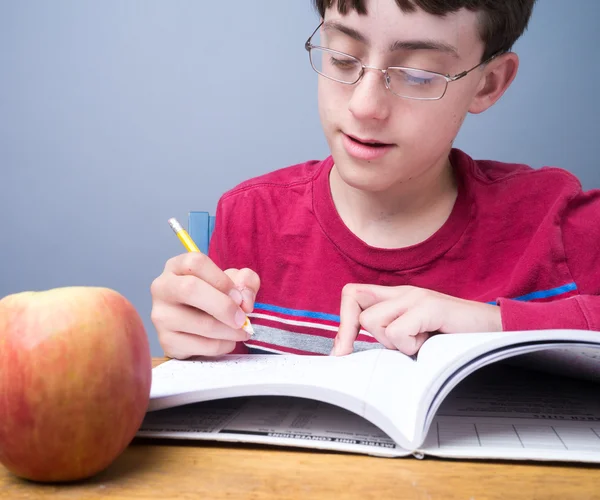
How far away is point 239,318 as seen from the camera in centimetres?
65

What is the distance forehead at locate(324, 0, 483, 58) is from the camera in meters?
0.75

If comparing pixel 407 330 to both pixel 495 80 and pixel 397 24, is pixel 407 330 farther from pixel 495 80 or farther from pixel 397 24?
pixel 495 80

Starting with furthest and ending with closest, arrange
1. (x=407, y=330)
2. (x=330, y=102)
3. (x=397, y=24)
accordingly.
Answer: (x=330, y=102) → (x=397, y=24) → (x=407, y=330)

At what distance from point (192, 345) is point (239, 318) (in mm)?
65

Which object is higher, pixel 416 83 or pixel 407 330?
pixel 416 83

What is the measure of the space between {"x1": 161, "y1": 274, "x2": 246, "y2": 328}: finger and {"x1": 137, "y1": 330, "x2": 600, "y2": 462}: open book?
0.06 metres

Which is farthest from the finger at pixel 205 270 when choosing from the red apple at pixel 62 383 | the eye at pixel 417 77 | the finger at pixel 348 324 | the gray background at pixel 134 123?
the gray background at pixel 134 123

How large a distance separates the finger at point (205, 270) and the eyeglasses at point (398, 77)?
1.04ft

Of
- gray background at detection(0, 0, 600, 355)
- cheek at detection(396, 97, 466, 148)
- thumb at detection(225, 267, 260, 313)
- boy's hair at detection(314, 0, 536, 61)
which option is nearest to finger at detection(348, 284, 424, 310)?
thumb at detection(225, 267, 260, 313)

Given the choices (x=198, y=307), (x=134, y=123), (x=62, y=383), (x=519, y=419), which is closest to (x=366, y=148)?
(x=198, y=307)

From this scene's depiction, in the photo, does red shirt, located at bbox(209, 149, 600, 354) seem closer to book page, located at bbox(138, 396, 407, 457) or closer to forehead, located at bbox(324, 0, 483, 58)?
forehead, located at bbox(324, 0, 483, 58)

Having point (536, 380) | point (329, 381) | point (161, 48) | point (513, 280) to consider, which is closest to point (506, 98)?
point (513, 280)

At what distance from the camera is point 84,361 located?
39 cm

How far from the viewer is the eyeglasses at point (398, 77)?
79 cm
